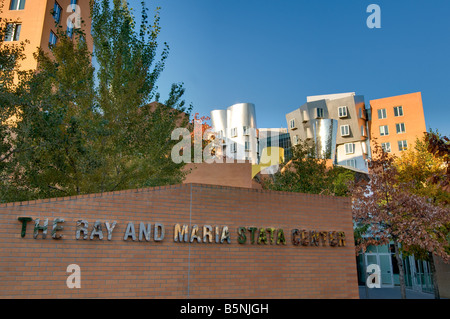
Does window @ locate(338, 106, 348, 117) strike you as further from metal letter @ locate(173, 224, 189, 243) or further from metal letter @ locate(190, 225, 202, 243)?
metal letter @ locate(173, 224, 189, 243)

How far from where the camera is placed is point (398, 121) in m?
57.2

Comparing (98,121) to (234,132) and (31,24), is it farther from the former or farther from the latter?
(234,132)

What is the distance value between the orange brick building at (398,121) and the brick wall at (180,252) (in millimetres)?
46252

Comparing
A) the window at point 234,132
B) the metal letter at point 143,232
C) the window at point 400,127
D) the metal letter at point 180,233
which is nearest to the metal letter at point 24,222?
the metal letter at point 143,232

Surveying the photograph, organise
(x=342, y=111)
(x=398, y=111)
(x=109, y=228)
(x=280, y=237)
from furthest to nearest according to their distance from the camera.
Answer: (x=342, y=111) → (x=398, y=111) → (x=280, y=237) → (x=109, y=228)

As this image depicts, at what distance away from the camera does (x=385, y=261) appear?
111 ft

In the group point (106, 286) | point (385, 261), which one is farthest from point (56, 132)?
point (385, 261)

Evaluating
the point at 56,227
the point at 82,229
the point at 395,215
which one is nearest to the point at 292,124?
the point at 395,215

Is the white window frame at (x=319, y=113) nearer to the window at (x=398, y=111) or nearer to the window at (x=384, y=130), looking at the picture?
the window at (x=384, y=130)

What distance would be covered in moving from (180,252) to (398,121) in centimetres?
5523

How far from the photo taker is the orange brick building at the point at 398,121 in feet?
182

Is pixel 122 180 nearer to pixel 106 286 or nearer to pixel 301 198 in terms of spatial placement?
pixel 106 286

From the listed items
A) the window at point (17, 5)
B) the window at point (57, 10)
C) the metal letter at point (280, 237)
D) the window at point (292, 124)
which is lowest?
the metal letter at point (280, 237)

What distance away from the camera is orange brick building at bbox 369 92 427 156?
182 feet
